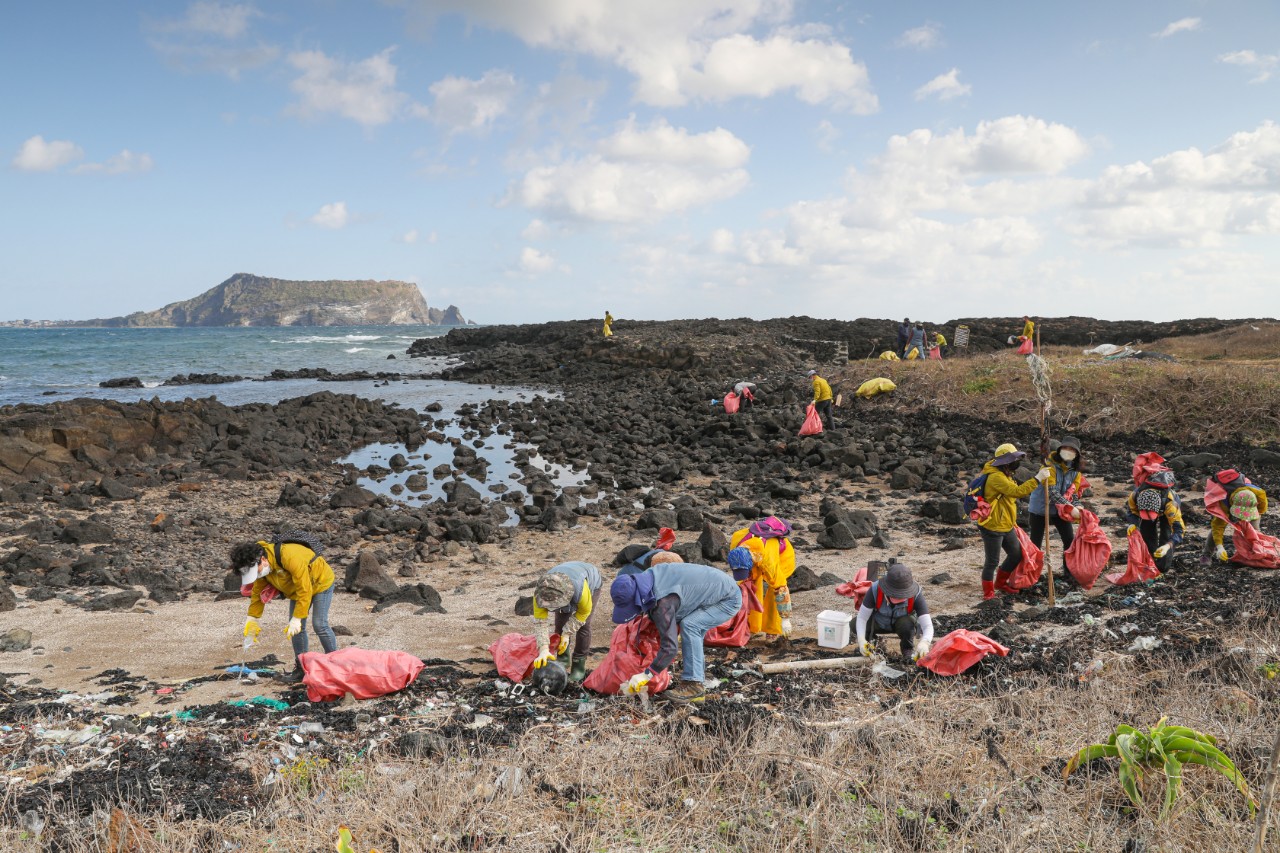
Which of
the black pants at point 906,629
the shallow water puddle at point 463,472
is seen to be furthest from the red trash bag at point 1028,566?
the shallow water puddle at point 463,472

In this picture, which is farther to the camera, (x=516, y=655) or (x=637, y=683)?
(x=516, y=655)

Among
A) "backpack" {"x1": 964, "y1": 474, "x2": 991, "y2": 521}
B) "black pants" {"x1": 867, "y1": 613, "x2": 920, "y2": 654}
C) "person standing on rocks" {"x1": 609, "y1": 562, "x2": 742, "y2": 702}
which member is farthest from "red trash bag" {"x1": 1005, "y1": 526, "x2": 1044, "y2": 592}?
"person standing on rocks" {"x1": 609, "y1": 562, "x2": 742, "y2": 702}

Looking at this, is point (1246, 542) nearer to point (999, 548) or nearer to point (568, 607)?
point (999, 548)

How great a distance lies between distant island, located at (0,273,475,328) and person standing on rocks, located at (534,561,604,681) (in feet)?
554

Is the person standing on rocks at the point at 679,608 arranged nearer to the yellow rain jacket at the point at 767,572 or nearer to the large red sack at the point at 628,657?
the large red sack at the point at 628,657

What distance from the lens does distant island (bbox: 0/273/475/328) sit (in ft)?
533

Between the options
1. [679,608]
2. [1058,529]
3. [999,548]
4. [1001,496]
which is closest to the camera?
[679,608]

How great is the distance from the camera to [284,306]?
163625 mm

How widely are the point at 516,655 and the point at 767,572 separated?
2.30 metres

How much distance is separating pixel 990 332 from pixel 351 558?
35.4m

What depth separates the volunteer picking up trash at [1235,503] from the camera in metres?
7.88

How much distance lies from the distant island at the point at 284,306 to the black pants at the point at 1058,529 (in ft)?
551

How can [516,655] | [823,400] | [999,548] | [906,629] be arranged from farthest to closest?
1. [823,400]
2. [999,548]
3. [516,655]
4. [906,629]

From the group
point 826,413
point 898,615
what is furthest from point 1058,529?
point 826,413
